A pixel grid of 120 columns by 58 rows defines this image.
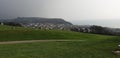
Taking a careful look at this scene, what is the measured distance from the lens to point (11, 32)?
44.8 m

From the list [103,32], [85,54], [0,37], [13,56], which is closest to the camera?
[13,56]

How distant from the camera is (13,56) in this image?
2122cm

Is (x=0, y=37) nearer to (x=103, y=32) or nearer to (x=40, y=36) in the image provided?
(x=40, y=36)

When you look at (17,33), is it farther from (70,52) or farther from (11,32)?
(70,52)

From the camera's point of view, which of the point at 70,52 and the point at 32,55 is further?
the point at 70,52

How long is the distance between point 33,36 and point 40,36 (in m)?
1.06

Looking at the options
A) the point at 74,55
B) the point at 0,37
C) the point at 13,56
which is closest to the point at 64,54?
the point at 74,55

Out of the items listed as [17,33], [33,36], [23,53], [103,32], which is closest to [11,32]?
[17,33]

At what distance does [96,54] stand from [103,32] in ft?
158

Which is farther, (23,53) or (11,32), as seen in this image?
(11,32)

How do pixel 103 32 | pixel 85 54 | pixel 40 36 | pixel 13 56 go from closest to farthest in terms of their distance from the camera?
pixel 13 56 < pixel 85 54 < pixel 40 36 < pixel 103 32

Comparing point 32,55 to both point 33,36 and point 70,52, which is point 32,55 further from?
point 33,36

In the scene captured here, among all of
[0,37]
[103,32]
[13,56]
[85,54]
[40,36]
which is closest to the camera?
[13,56]

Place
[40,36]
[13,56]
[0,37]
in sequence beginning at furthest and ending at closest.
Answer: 1. [40,36]
2. [0,37]
3. [13,56]
